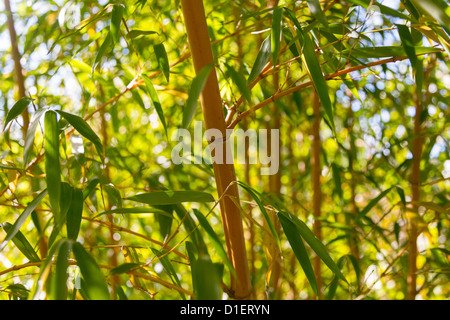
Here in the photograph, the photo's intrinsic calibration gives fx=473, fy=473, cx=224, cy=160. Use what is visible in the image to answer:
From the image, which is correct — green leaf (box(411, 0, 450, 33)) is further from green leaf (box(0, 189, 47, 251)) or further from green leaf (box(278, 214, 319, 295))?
green leaf (box(0, 189, 47, 251))

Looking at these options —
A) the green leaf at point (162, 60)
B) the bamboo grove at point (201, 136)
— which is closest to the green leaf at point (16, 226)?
the bamboo grove at point (201, 136)

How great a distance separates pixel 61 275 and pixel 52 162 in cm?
20

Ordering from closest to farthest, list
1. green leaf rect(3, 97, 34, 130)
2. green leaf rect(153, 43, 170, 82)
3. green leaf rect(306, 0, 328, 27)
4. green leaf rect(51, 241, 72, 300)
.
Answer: green leaf rect(51, 241, 72, 300), green leaf rect(306, 0, 328, 27), green leaf rect(3, 97, 34, 130), green leaf rect(153, 43, 170, 82)

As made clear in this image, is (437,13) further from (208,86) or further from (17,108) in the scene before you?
(17,108)

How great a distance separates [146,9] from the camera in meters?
1.52

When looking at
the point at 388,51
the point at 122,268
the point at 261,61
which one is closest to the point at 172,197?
the point at 122,268

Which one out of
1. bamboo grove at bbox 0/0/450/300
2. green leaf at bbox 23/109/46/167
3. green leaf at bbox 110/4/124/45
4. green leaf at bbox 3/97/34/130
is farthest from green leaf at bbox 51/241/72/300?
green leaf at bbox 110/4/124/45

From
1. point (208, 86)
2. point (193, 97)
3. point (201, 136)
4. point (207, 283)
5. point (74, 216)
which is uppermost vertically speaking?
point (201, 136)

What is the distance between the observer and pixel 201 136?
1.51 metres

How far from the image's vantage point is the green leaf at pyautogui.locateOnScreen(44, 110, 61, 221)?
2.26 feet

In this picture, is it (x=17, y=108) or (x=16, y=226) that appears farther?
(x=17, y=108)

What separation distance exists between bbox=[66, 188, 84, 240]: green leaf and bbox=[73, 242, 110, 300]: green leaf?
87 mm
